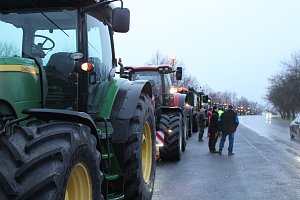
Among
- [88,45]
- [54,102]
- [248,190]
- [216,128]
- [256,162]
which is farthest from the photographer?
[216,128]

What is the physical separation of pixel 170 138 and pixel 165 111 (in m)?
1.45

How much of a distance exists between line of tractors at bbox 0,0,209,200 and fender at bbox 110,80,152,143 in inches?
0.5

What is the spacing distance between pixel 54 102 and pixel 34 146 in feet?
5.18

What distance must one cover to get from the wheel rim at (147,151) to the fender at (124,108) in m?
0.68

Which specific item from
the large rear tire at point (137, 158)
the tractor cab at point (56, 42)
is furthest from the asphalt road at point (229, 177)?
the tractor cab at point (56, 42)

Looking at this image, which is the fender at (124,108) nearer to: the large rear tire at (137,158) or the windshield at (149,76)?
the large rear tire at (137,158)

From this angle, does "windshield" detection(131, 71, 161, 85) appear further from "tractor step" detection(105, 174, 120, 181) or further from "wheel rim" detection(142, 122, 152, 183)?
"tractor step" detection(105, 174, 120, 181)

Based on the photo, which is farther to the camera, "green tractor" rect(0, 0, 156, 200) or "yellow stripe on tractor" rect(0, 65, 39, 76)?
"yellow stripe on tractor" rect(0, 65, 39, 76)

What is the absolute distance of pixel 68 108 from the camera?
192 inches

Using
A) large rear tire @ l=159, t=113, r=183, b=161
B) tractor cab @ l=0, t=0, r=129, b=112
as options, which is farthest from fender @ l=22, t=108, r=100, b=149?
large rear tire @ l=159, t=113, r=183, b=161

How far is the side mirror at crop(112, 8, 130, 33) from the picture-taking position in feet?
16.4

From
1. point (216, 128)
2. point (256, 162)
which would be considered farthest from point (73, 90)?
point (216, 128)

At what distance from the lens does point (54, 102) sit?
480 centimetres

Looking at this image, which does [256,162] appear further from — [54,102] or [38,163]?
[38,163]
